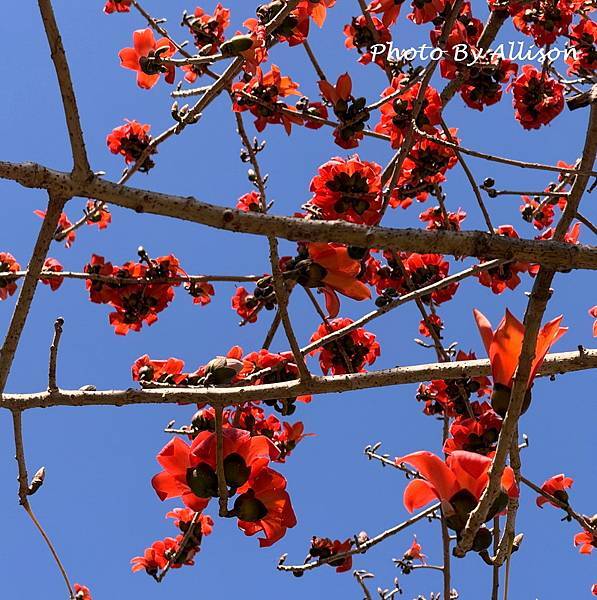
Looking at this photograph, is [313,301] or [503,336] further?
[313,301]

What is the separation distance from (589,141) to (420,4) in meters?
1.79

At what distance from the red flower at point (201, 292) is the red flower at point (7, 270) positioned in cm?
90

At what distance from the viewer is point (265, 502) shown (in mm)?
1675

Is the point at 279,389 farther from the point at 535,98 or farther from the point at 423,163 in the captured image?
the point at 535,98

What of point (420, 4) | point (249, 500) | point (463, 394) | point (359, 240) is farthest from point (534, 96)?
point (249, 500)

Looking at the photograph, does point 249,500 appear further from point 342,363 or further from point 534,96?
point 534,96

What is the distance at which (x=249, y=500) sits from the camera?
1.67 metres

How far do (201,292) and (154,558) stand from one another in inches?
57.7

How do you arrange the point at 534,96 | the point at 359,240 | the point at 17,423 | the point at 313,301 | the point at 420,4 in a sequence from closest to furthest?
1. the point at 359,240
2. the point at 17,423
3. the point at 313,301
4. the point at 420,4
5. the point at 534,96

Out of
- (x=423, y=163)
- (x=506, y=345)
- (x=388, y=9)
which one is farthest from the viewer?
(x=388, y=9)

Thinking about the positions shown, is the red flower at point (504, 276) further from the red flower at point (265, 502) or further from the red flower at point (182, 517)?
the red flower at point (265, 502)

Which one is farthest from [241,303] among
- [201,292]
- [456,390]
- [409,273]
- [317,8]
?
[317,8]

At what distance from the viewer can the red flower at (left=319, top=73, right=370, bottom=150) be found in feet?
8.36

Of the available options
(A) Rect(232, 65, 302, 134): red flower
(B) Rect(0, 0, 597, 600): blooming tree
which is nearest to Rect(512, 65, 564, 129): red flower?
(B) Rect(0, 0, 597, 600): blooming tree
